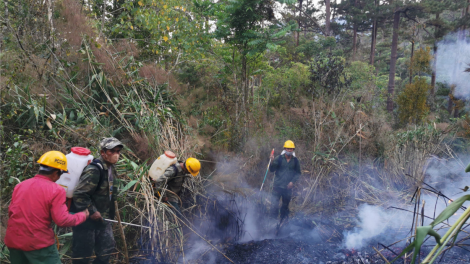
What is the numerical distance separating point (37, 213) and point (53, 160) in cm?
56

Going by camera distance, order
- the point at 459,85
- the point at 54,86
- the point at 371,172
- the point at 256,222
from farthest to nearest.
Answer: the point at 459,85 < the point at 371,172 < the point at 256,222 < the point at 54,86

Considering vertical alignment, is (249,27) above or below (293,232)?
above

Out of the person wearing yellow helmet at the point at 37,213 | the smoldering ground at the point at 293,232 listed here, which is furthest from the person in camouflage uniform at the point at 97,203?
the smoldering ground at the point at 293,232

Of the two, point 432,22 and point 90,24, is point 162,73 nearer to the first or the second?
point 90,24

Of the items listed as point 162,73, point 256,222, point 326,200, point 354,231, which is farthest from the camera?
point 326,200

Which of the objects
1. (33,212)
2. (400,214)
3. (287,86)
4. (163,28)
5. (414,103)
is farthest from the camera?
(414,103)

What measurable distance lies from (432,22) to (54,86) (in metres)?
20.1

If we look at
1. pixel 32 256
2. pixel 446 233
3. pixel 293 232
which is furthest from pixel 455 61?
pixel 32 256

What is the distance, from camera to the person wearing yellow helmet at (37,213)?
3037 millimetres

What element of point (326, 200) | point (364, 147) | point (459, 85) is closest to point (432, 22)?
point (459, 85)

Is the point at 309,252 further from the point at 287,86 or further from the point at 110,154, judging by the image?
the point at 287,86

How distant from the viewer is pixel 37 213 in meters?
3.07

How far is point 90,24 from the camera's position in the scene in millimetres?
6988

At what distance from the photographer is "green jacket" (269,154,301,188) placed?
677 centimetres
